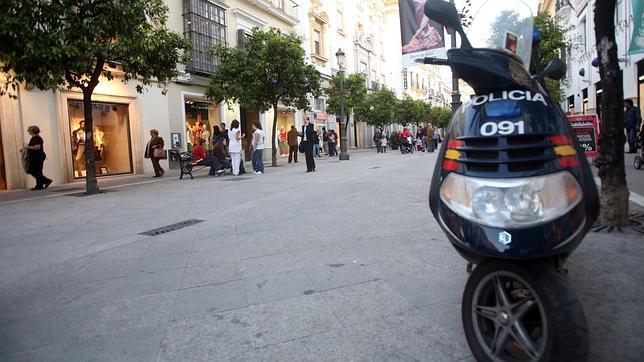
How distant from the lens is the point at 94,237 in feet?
21.0

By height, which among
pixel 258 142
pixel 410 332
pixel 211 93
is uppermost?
pixel 211 93

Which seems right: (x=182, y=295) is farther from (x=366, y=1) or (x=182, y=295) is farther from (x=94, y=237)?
(x=366, y=1)

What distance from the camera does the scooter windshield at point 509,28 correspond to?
9.33ft

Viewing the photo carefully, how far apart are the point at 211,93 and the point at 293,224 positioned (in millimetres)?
13391

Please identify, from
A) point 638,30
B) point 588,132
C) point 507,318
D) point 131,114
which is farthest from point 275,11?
point 507,318

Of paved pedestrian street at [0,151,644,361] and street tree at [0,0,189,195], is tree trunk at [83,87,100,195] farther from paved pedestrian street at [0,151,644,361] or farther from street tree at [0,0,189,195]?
paved pedestrian street at [0,151,644,361]

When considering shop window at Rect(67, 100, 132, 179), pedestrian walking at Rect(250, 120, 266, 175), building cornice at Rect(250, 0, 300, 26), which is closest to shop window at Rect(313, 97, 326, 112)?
building cornice at Rect(250, 0, 300, 26)

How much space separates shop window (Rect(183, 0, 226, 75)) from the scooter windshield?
18.0 metres

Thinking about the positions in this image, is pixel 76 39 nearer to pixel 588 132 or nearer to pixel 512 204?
pixel 512 204

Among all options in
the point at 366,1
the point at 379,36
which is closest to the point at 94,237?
the point at 366,1

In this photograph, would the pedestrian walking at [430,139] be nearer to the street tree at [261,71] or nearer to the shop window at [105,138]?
the street tree at [261,71]

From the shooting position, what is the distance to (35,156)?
13.4 metres

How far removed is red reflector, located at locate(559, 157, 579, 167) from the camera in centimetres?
230

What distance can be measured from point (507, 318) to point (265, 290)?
81.2 inches
